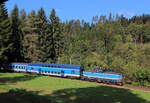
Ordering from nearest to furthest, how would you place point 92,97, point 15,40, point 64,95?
point 92,97
point 64,95
point 15,40

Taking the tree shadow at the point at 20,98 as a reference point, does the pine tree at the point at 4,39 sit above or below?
above

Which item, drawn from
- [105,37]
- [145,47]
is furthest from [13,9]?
[105,37]

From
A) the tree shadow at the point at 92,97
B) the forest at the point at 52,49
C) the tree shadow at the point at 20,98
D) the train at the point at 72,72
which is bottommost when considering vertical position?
the tree shadow at the point at 92,97

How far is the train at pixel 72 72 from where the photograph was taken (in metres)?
41.1

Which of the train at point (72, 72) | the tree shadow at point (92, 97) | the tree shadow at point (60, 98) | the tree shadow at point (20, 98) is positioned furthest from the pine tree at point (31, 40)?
the tree shadow at point (20, 98)

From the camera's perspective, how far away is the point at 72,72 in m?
45.8

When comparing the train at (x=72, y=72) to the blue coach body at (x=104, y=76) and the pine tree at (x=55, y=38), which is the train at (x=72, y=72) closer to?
the blue coach body at (x=104, y=76)

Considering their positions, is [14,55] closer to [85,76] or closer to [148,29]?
[85,76]

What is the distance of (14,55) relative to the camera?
6588 centimetres

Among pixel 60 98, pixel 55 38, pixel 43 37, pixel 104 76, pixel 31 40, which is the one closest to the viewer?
pixel 60 98

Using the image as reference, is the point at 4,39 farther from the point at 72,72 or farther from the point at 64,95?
the point at 64,95

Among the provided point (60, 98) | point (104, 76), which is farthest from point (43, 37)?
point (60, 98)

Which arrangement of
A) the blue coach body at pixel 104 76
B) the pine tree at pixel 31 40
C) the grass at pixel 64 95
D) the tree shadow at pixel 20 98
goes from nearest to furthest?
the tree shadow at pixel 20 98 → the grass at pixel 64 95 → the blue coach body at pixel 104 76 → the pine tree at pixel 31 40

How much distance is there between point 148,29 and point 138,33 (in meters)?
5.48
